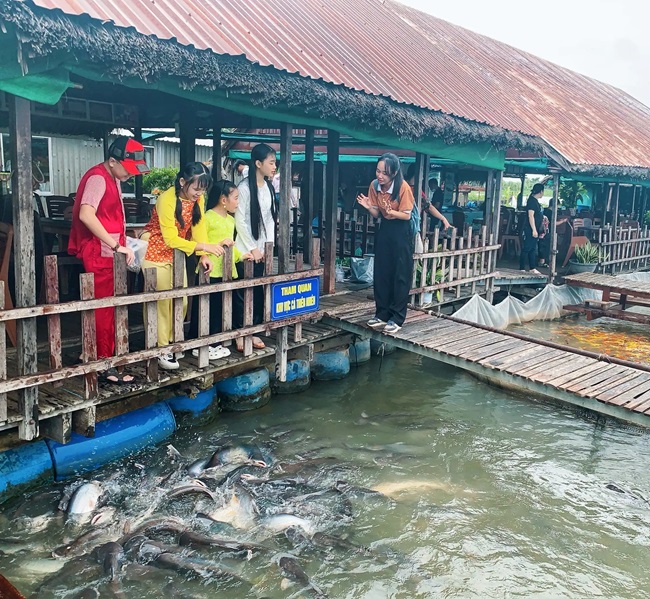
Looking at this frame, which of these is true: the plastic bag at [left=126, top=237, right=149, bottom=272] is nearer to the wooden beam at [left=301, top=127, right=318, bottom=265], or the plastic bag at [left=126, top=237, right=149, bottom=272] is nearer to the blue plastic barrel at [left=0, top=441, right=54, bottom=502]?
the blue plastic barrel at [left=0, top=441, right=54, bottom=502]

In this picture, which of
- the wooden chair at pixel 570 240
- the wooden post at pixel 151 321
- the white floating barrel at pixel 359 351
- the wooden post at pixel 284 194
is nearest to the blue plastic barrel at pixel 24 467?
the wooden post at pixel 151 321

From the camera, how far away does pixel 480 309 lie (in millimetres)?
9609

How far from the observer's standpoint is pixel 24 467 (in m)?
4.71

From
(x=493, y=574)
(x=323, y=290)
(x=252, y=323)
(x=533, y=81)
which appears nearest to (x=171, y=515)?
(x=252, y=323)

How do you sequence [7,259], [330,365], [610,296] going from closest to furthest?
[7,259] < [330,365] < [610,296]

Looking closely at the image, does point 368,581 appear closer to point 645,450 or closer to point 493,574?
point 493,574

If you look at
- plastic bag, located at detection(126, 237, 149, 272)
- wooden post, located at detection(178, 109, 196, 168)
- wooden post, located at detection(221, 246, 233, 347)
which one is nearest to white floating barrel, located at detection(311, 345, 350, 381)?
wooden post, located at detection(221, 246, 233, 347)

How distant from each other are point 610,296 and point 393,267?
7.10 metres

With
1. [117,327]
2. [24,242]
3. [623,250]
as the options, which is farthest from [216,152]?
[623,250]

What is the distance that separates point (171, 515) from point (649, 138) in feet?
58.6

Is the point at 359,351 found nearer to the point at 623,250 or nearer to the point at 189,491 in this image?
the point at 189,491

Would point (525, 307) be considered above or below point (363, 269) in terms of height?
below

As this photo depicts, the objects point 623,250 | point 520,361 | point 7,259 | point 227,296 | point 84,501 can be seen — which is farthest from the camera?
point 623,250

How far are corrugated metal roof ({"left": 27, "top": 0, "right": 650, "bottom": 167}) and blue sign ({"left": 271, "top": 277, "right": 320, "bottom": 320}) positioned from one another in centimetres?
206
